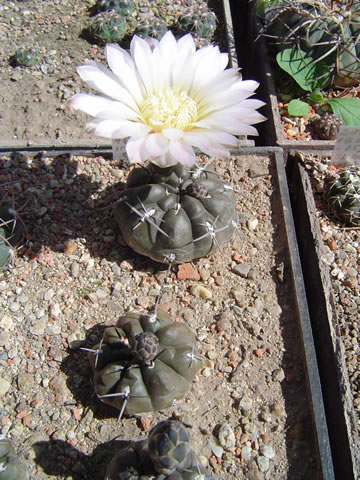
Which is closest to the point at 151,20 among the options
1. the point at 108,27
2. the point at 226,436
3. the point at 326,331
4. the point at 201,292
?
the point at 108,27

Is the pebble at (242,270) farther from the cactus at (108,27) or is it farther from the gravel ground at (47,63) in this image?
the cactus at (108,27)

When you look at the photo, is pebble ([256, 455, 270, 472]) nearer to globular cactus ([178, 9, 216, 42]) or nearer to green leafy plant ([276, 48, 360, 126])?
green leafy plant ([276, 48, 360, 126])

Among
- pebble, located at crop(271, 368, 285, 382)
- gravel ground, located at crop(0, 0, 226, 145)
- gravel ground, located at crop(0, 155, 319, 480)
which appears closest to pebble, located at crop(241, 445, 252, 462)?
gravel ground, located at crop(0, 155, 319, 480)

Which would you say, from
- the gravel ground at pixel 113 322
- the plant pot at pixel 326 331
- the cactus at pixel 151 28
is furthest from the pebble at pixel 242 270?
the cactus at pixel 151 28

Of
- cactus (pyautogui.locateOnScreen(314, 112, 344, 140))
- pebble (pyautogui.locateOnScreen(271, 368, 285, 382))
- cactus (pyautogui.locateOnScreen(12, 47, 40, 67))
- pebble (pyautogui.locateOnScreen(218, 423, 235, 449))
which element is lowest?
pebble (pyautogui.locateOnScreen(218, 423, 235, 449))

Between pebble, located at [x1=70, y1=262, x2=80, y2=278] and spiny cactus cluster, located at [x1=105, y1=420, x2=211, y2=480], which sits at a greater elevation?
pebble, located at [x1=70, y1=262, x2=80, y2=278]
